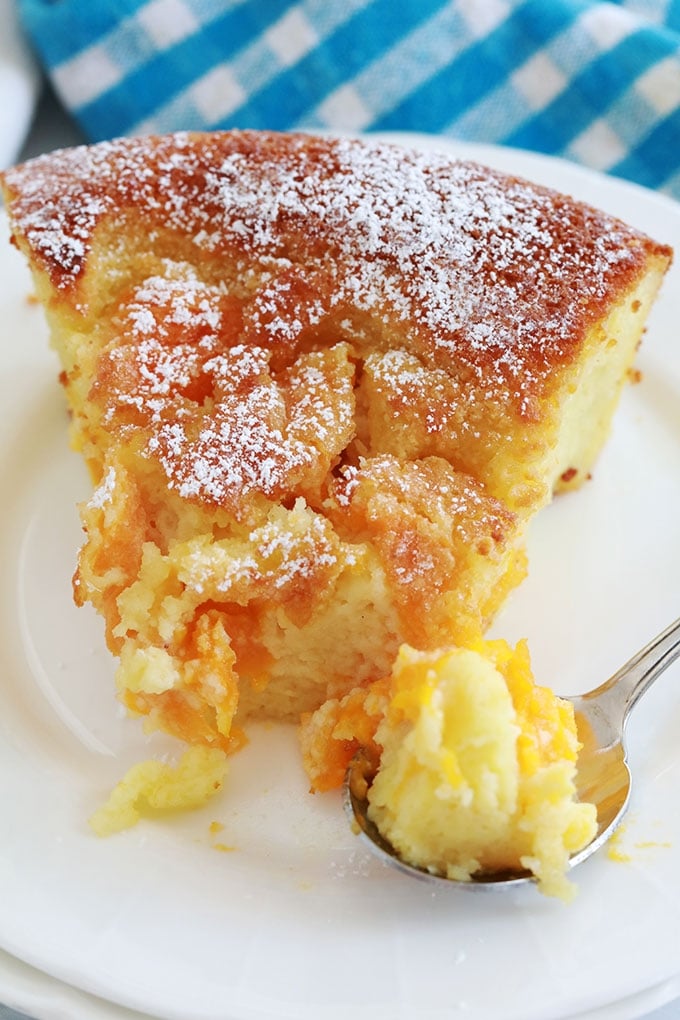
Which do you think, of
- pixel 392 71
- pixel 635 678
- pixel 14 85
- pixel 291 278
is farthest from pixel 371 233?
pixel 14 85

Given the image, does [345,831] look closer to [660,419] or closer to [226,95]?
[660,419]

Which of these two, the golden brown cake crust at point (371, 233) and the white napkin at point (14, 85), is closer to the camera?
the golden brown cake crust at point (371, 233)

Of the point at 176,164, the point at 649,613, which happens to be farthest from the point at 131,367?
the point at 649,613

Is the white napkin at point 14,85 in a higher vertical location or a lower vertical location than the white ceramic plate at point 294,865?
higher

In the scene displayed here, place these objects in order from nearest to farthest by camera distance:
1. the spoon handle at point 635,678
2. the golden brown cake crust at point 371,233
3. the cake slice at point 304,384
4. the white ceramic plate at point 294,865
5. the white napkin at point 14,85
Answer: the white ceramic plate at point 294,865 < the cake slice at point 304,384 < the spoon handle at point 635,678 < the golden brown cake crust at point 371,233 < the white napkin at point 14,85

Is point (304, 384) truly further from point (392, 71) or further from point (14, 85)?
point (14, 85)

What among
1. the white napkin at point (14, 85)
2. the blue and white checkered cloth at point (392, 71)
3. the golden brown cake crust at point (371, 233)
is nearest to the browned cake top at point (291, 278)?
the golden brown cake crust at point (371, 233)

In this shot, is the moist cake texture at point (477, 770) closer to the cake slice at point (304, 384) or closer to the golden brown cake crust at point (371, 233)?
the cake slice at point (304, 384)
